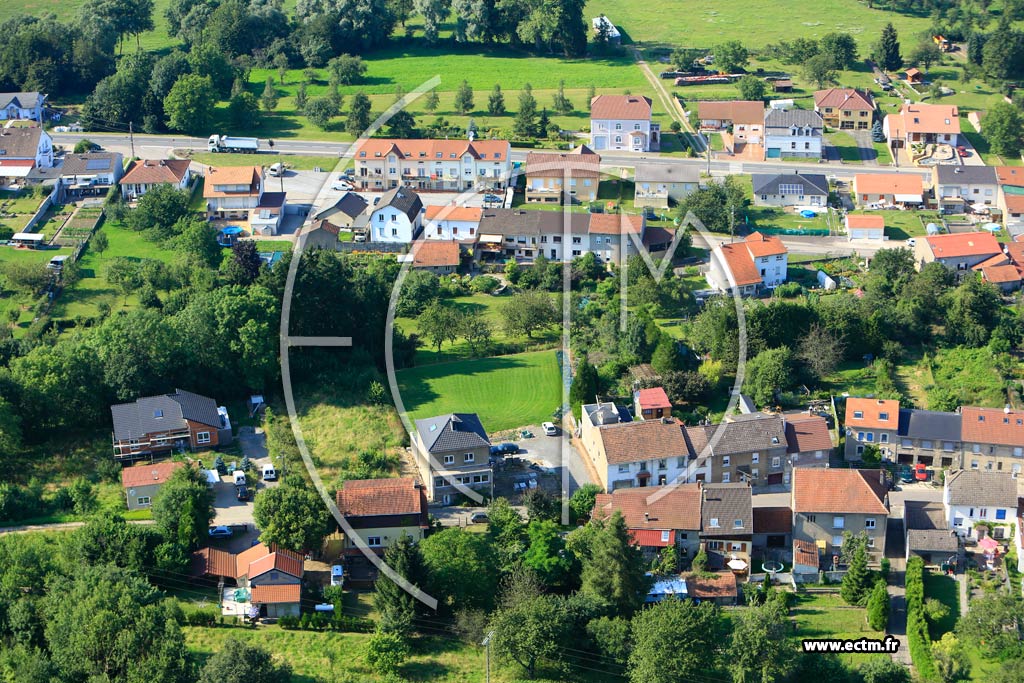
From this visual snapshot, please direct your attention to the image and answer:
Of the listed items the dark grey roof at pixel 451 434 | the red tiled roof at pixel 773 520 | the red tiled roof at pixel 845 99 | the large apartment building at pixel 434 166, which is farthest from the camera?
the red tiled roof at pixel 845 99

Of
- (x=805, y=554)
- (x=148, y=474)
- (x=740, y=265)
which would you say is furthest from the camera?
(x=740, y=265)

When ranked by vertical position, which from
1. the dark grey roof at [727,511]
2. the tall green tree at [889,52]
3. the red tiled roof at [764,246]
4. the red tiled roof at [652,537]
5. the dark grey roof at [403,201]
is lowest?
the red tiled roof at [652,537]

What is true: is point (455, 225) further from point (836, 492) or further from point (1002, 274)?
point (836, 492)

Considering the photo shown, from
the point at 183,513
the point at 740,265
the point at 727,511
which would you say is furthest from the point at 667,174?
the point at 183,513

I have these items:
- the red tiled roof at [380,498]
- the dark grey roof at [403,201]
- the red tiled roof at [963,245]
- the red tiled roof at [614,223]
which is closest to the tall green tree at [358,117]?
the dark grey roof at [403,201]

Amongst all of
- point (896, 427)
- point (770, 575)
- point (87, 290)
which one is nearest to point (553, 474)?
point (770, 575)

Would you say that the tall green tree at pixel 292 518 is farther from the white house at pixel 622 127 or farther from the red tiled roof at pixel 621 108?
the red tiled roof at pixel 621 108
